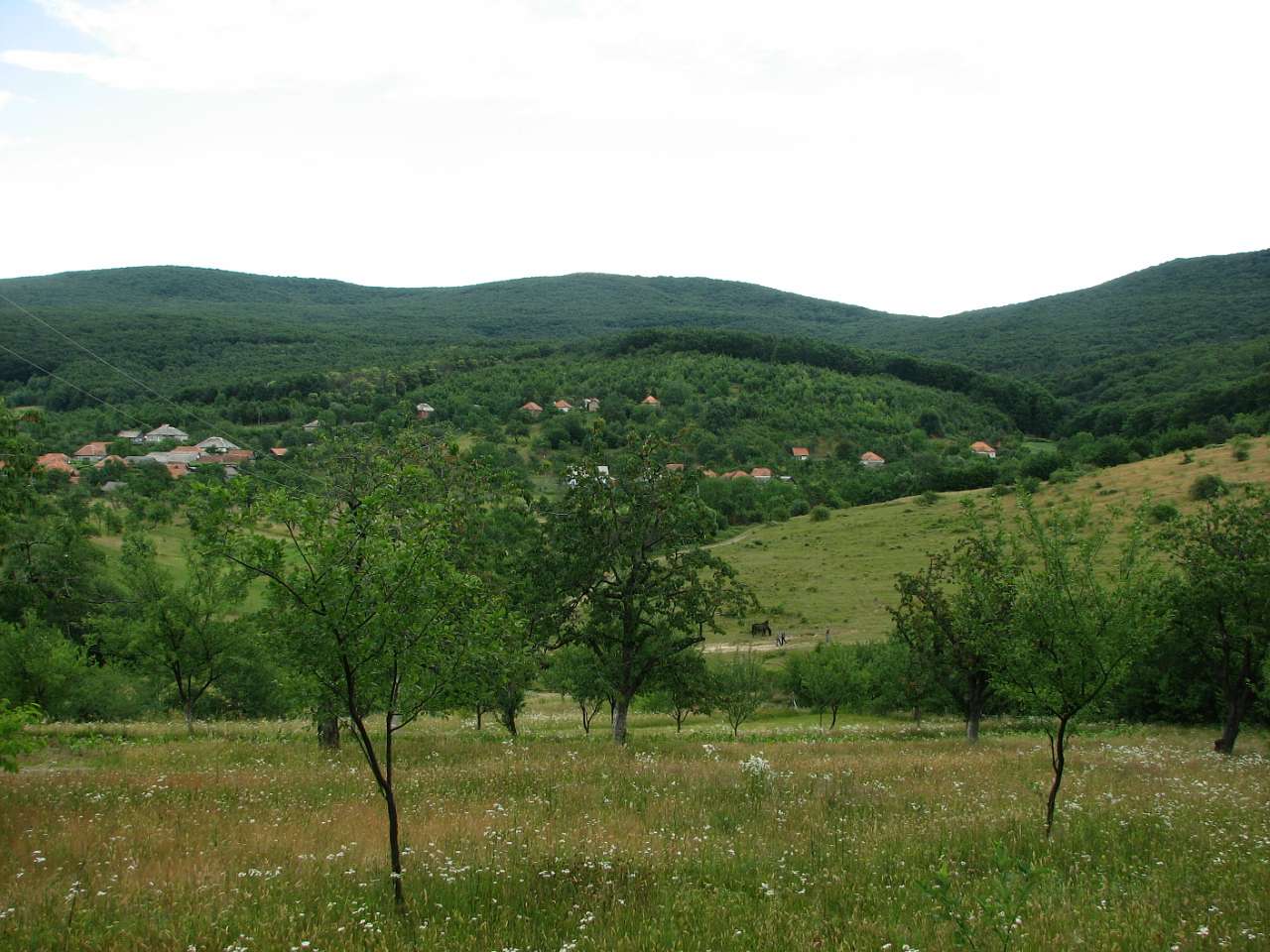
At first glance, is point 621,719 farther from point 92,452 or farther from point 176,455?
point 176,455

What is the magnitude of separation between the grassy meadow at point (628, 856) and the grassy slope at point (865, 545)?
40.3m

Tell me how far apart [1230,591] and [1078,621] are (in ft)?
51.8

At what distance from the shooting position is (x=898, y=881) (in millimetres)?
8977

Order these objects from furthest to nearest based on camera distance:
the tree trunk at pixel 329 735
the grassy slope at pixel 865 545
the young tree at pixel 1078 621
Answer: the grassy slope at pixel 865 545
the tree trunk at pixel 329 735
the young tree at pixel 1078 621

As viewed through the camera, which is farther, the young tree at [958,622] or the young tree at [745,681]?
the young tree at [745,681]

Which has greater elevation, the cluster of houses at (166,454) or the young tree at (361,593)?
the cluster of houses at (166,454)

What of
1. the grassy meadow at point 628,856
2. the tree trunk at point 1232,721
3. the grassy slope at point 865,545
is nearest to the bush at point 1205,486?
the grassy slope at point 865,545

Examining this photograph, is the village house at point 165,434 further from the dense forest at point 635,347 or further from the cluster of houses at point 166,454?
the dense forest at point 635,347

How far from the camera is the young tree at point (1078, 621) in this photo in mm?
11852

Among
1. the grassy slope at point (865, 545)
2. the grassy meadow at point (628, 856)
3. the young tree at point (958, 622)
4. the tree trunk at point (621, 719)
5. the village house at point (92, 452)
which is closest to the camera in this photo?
the grassy meadow at point (628, 856)

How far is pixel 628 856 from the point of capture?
31.7ft

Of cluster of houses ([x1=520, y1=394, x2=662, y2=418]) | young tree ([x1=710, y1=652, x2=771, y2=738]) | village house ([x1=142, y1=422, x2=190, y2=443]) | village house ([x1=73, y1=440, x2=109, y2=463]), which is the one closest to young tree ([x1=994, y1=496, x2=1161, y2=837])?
young tree ([x1=710, y1=652, x2=771, y2=738])

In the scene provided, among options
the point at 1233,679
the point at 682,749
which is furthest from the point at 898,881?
the point at 1233,679

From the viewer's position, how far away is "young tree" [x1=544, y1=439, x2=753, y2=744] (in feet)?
71.4
